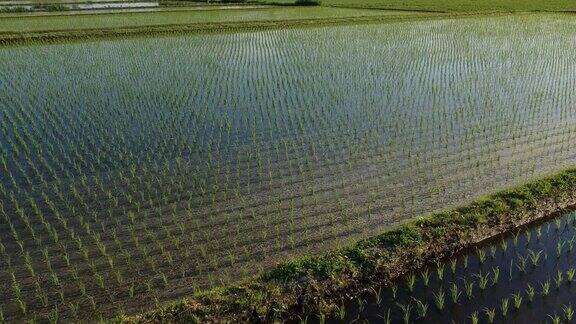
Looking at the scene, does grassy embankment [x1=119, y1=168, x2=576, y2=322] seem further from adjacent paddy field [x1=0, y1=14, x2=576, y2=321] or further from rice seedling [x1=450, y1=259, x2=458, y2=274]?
adjacent paddy field [x1=0, y1=14, x2=576, y2=321]

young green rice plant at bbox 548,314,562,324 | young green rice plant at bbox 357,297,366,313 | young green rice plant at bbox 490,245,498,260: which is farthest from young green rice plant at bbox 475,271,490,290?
young green rice plant at bbox 357,297,366,313

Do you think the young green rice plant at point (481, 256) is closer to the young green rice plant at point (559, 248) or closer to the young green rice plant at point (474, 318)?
the young green rice plant at point (559, 248)

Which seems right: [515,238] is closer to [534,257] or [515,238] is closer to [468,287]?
[534,257]

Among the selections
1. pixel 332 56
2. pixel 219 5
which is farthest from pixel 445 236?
pixel 219 5

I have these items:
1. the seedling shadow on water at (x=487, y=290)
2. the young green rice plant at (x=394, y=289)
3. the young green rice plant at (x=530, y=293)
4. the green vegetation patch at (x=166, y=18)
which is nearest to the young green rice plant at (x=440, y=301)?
the seedling shadow on water at (x=487, y=290)

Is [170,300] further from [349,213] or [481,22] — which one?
[481,22]

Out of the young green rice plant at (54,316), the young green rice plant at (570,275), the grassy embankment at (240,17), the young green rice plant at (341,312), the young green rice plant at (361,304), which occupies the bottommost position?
the young green rice plant at (361,304)
